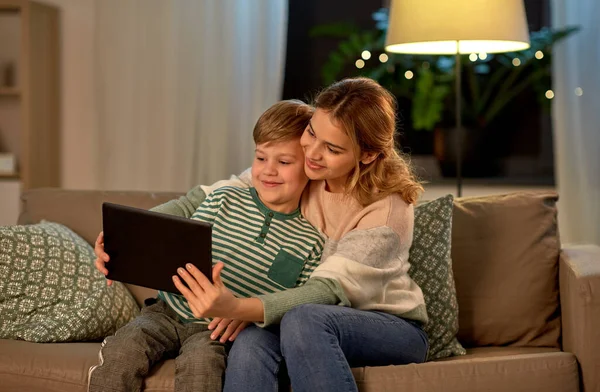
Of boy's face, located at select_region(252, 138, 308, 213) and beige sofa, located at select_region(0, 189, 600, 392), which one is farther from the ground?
boy's face, located at select_region(252, 138, 308, 213)

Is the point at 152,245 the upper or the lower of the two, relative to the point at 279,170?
lower

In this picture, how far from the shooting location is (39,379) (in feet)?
6.54

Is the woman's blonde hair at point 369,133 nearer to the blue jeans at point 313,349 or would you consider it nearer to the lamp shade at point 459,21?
the blue jeans at point 313,349

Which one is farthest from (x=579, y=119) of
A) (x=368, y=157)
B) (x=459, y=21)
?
(x=368, y=157)

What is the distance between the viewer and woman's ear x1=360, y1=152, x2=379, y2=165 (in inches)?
79.4

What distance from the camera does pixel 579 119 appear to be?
3547mm

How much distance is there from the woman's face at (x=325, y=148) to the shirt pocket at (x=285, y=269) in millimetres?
187

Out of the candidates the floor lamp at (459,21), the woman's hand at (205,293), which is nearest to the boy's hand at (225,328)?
the woman's hand at (205,293)

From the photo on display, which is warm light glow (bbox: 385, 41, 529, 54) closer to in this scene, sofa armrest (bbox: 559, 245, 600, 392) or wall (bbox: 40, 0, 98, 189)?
sofa armrest (bbox: 559, 245, 600, 392)

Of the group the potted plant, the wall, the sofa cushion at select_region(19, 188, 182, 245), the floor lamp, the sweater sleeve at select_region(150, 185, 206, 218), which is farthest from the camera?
the wall

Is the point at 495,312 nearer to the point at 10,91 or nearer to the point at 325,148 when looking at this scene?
the point at 325,148

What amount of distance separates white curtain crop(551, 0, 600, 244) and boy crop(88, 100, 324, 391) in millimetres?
1800

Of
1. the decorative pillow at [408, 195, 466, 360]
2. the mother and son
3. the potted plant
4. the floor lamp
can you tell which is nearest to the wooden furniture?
the potted plant

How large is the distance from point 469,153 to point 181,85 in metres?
1.26
